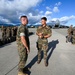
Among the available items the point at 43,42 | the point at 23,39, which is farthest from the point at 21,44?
the point at 43,42

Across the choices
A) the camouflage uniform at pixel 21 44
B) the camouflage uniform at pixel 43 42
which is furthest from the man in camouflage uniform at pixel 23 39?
the camouflage uniform at pixel 43 42

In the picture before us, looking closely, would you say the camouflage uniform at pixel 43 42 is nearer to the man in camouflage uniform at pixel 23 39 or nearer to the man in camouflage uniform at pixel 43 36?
the man in camouflage uniform at pixel 43 36

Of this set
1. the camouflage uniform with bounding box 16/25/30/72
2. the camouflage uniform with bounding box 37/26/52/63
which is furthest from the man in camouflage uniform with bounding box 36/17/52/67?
the camouflage uniform with bounding box 16/25/30/72

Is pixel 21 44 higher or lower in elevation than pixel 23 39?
lower

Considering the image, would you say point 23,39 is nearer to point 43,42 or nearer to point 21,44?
point 21,44

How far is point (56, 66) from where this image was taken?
652 cm

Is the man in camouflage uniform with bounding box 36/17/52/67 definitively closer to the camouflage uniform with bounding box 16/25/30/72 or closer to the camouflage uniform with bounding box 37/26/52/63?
the camouflage uniform with bounding box 37/26/52/63

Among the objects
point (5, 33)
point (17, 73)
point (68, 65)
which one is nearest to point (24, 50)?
point (17, 73)

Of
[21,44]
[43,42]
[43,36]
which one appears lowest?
[43,42]

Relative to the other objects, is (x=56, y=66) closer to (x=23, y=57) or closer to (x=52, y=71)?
(x=52, y=71)

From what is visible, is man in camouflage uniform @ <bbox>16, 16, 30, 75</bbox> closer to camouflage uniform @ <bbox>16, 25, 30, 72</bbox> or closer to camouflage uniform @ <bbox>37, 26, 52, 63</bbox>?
camouflage uniform @ <bbox>16, 25, 30, 72</bbox>

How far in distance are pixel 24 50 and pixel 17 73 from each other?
3.20 feet

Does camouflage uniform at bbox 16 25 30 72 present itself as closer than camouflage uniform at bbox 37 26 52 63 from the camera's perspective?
Yes

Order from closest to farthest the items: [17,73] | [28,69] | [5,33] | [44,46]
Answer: [17,73], [28,69], [44,46], [5,33]
